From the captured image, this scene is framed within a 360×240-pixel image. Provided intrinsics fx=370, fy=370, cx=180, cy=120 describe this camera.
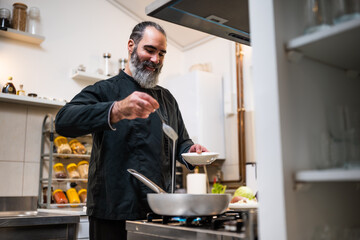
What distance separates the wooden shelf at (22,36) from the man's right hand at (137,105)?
1.89 m

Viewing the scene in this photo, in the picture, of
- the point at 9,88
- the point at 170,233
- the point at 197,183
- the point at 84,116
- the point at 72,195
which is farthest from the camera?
the point at 197,183

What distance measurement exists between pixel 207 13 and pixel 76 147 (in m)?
1.85

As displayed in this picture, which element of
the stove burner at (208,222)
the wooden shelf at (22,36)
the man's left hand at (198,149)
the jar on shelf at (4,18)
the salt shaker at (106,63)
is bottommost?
the stove burner at (208,222)

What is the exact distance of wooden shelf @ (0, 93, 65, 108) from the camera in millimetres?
2596

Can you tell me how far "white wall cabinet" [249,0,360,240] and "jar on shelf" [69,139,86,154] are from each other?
220 cm

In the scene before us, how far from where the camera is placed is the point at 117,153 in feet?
4.79

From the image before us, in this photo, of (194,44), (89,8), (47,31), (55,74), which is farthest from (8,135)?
(194,44)

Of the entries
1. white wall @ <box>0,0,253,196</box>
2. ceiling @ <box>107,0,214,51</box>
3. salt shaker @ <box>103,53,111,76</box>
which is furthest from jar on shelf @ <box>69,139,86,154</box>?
ceiling @ <box>107,0,214,51</box>

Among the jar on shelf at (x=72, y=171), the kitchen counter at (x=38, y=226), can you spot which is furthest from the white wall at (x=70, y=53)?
the kitchen counter at (x=38, y=226)

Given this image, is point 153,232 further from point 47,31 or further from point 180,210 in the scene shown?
point 47,31

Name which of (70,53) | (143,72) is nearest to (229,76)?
(70,53)

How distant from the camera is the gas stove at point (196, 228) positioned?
2.82ft

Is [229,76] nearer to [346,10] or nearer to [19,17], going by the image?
[19,17]

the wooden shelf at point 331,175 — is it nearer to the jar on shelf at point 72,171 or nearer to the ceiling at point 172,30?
the jar on shelf at point 72,171
